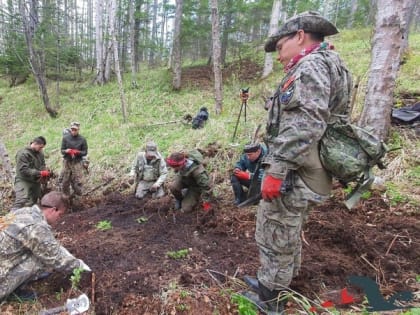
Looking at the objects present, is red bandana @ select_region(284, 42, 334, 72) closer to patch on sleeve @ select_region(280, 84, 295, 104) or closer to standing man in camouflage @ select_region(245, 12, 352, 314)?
standing man in camouflage @ select_region(245, 12, 352, 314)

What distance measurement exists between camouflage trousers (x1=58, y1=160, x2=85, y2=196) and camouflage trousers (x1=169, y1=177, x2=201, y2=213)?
2.51 metres

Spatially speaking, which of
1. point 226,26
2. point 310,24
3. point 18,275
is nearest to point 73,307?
point 18,275

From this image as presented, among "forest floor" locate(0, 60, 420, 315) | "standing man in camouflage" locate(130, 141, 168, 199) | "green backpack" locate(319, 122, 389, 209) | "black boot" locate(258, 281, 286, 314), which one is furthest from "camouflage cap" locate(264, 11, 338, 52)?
"standing man in camouflage" locate(130, 141, 168, 199)

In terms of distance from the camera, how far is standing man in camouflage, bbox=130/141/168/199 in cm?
571

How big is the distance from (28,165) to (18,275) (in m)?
3.53

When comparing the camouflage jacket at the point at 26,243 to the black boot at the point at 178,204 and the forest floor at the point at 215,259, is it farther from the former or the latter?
the black boot at the point at 178,204

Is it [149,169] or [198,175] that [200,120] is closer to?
[149,169]

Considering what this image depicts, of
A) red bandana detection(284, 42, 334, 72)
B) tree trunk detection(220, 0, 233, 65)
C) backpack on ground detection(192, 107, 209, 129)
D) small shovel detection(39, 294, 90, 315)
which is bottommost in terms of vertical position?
small shovel detection(39, 294, 90, 315)

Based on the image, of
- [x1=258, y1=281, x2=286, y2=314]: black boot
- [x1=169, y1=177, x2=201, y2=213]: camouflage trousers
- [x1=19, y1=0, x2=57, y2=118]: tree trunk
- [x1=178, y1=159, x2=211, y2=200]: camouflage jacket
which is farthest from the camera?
[x1=19, y1=0, x2=57, y2=118]: tree trunk

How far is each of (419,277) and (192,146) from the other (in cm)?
504

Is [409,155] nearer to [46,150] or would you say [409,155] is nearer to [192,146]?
[192,146]

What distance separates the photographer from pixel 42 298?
8.52 ft

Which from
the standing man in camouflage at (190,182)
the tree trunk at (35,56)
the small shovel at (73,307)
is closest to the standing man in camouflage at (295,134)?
the small shovel at (73,307)

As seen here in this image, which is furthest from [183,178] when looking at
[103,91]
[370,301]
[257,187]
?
[103,91]
